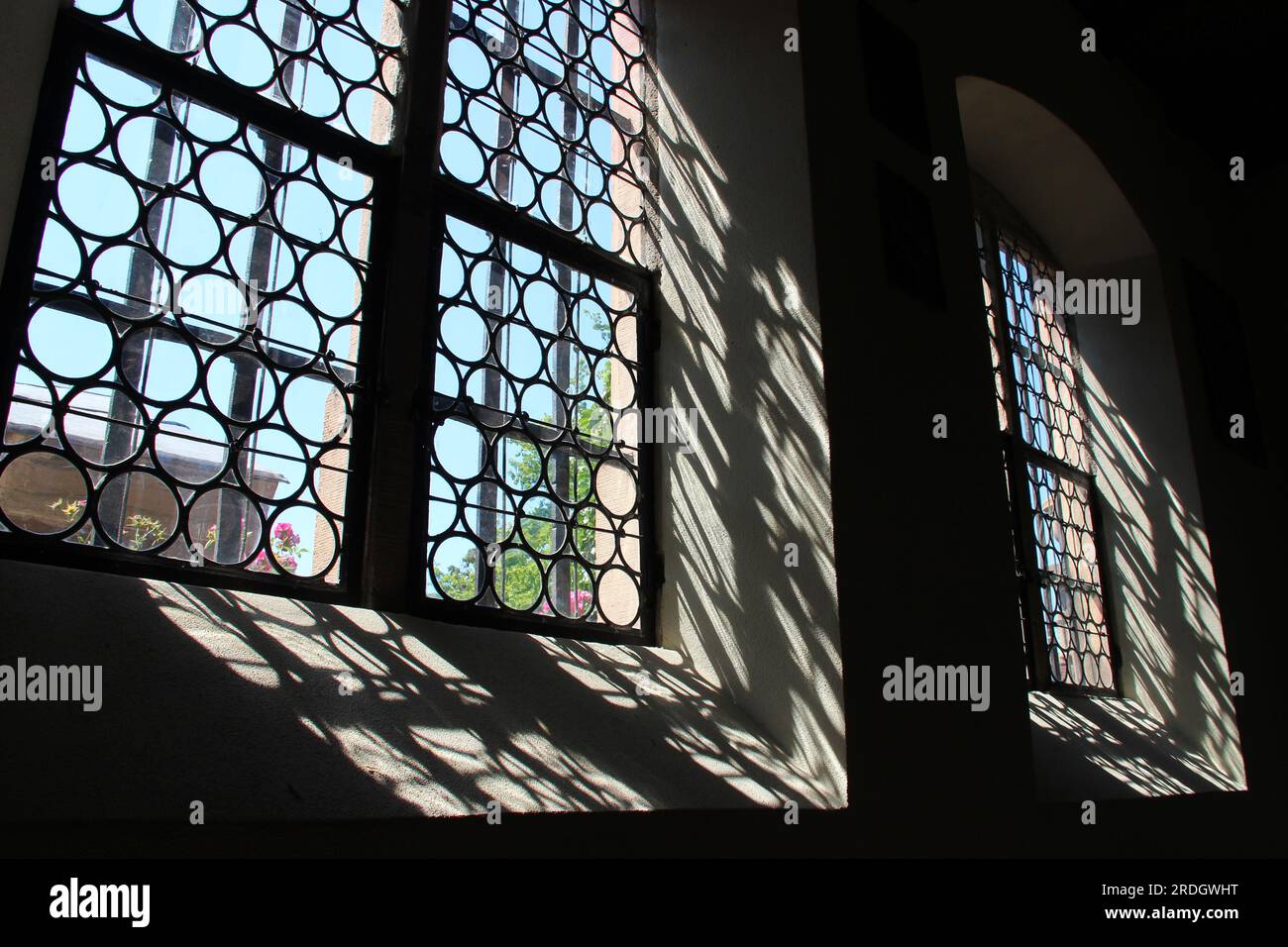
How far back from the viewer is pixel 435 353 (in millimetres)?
3107

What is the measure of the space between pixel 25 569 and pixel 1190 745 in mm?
5746

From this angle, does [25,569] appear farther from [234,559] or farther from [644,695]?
[644,695]

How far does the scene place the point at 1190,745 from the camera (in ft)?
18.1

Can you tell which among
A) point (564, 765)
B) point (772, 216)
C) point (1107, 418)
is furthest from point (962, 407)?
point (1107, 418)

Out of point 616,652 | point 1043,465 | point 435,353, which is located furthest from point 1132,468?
point 435,353

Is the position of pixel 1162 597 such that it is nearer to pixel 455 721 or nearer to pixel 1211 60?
pixel 1211 60

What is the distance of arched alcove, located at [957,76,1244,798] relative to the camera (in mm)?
5395

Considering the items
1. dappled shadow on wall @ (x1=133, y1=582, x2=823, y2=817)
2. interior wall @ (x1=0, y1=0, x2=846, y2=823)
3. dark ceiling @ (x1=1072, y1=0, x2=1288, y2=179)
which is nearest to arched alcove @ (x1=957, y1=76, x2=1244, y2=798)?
dark ceiling @ (x1=1072, y1=0, x2=1288, y2=179)

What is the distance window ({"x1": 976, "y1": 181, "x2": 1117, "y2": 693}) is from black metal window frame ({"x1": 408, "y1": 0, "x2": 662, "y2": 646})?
2.16 m

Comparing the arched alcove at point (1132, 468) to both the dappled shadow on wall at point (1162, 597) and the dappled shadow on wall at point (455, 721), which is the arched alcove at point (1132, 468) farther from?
the dappled shadow on wall at point (455, 721)

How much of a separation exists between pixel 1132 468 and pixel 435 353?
491cm

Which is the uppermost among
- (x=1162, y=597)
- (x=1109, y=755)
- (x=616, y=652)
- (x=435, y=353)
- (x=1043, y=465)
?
(x=1043, y=465)

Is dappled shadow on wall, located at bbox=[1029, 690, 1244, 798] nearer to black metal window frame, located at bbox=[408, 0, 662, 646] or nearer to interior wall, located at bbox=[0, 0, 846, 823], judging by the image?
interior wall, located at bbox=[0, 0, 846, 823]

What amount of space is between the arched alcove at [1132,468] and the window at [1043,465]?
0.43 feet
